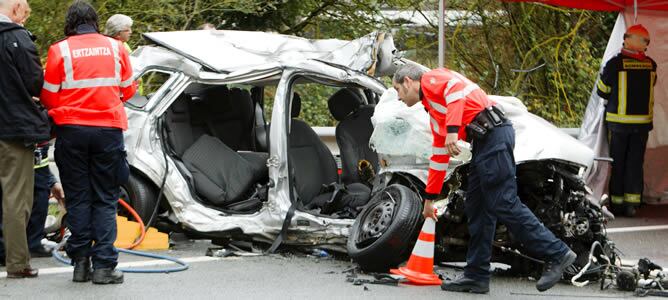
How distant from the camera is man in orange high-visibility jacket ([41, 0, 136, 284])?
7.50m

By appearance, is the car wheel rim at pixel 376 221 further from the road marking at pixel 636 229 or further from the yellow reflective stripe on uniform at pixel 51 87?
the road marking at pixel 636 229

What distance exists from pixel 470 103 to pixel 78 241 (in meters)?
2.77

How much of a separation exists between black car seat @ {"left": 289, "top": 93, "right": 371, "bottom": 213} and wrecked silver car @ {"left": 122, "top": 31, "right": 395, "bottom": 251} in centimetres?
1

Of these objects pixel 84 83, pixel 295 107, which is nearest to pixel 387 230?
pixel 84 83

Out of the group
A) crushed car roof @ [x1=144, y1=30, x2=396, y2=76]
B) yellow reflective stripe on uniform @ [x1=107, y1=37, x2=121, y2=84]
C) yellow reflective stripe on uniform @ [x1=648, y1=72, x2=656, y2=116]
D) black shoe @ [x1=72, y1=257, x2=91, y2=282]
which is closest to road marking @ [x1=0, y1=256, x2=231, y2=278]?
black shoe @ [x1=72, y1=257, x2=91, y2=282]

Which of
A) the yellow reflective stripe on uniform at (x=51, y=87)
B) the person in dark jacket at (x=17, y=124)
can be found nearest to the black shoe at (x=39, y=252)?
the person in dark jacket at (x=17, y=124)

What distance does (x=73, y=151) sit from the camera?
7.52 m

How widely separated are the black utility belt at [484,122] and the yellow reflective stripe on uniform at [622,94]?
4.96m

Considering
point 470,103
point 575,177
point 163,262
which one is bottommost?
point 163,262

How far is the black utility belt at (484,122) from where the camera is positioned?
736 cm

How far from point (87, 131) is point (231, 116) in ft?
10.2

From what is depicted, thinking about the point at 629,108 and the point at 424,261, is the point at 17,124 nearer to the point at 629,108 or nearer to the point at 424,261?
the point at 424,261

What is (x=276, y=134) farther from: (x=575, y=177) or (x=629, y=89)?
(x=629, y=89)

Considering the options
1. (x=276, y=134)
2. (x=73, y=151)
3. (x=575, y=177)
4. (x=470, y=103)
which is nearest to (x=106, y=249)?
(x=73, y=151)
